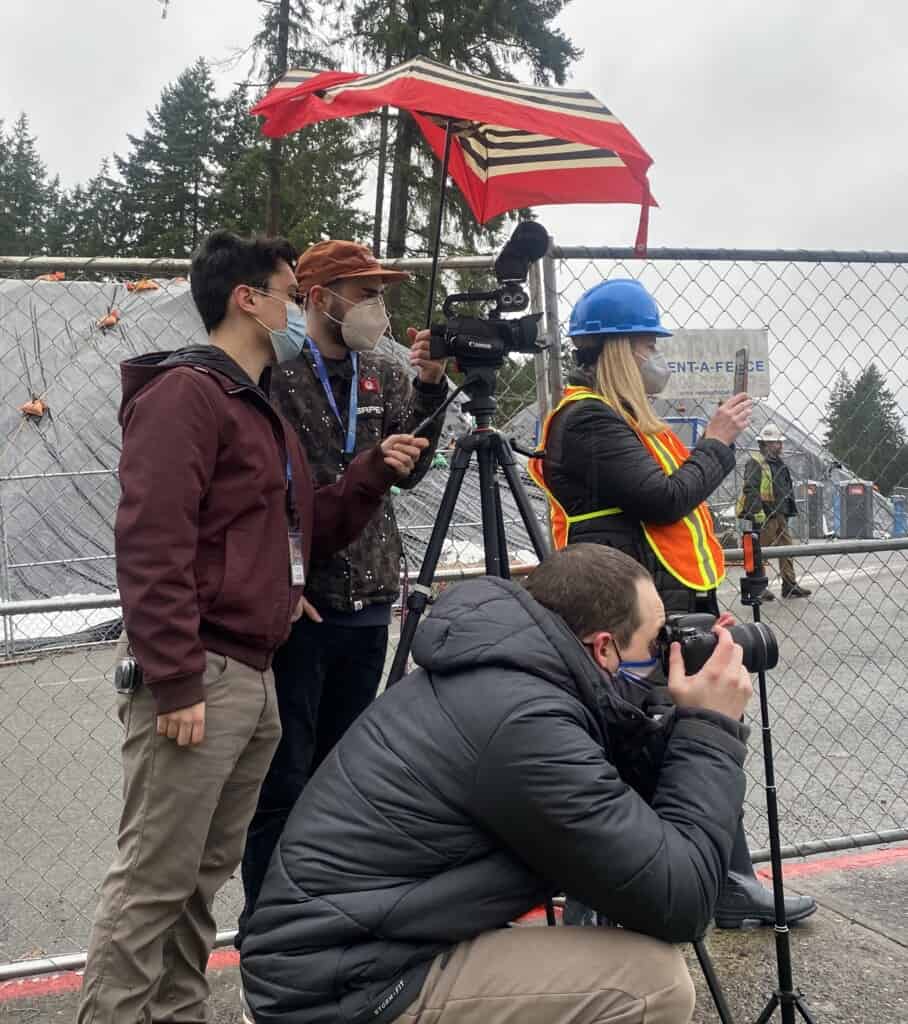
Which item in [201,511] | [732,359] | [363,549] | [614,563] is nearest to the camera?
[614,563]

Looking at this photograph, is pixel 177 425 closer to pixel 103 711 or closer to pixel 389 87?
pixel 389 87

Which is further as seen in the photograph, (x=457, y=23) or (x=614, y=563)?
(x=457, y=23)

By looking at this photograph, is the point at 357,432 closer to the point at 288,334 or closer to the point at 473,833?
the point at 288,334

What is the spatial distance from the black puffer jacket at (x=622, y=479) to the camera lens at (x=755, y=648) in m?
0.69

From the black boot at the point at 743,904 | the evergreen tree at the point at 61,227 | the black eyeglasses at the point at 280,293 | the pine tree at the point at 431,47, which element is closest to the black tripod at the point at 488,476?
the black eyeglasses at the point at 280,293

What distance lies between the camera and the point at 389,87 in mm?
2977

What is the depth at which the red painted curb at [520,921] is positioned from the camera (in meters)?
2.84

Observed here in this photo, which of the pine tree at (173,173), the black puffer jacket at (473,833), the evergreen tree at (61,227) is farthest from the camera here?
the evergreen tree at (61,227)

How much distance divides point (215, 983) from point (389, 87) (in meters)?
2.68

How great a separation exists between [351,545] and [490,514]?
40 centimetres

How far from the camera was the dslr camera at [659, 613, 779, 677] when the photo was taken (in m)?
1.96

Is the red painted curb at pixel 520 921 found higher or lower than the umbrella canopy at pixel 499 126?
lower

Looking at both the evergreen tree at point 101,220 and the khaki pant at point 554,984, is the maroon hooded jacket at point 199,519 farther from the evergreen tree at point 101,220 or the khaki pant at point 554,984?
the evergreen tree at point 101,220

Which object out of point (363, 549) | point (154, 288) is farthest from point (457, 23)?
point (363, 549)
